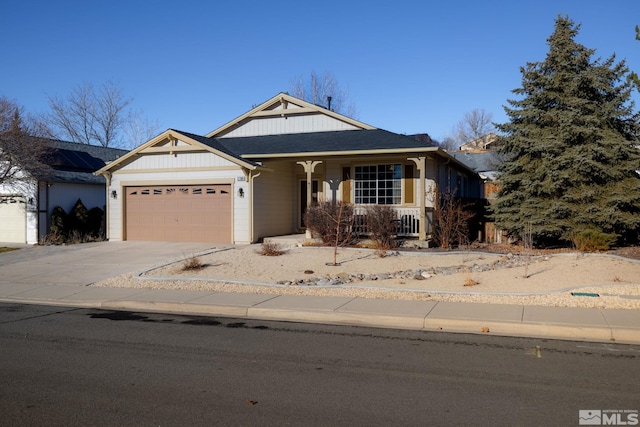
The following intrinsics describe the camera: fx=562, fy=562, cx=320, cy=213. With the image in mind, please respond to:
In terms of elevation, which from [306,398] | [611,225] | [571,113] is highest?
[571,113]

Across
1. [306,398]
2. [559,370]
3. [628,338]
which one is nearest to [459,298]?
[628,338]

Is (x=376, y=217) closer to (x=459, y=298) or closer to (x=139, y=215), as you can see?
(x=459, y=298)

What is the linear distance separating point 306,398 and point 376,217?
12346 millimetres

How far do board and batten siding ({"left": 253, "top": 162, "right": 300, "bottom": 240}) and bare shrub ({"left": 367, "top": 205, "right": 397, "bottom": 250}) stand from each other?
183 inches

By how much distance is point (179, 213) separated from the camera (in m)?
21.6

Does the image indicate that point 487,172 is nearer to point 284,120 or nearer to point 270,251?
point 284,120

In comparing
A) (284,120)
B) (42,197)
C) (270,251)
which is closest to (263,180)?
(284,120)

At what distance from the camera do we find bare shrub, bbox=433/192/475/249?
18.5m

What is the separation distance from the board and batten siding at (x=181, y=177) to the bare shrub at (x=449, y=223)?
6707 millimetres

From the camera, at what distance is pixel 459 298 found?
11.0 m

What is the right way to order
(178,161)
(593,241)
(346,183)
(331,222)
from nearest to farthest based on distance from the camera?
(593,241) → (331,222) → (346,183) → (178,161)

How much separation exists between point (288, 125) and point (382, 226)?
844 centimetres

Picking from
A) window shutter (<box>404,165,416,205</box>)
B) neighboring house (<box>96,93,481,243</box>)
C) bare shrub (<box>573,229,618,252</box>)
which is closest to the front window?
neighboring house (<box>96,93,481,243</box>)

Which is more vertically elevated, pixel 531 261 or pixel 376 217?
pixel 376 217
